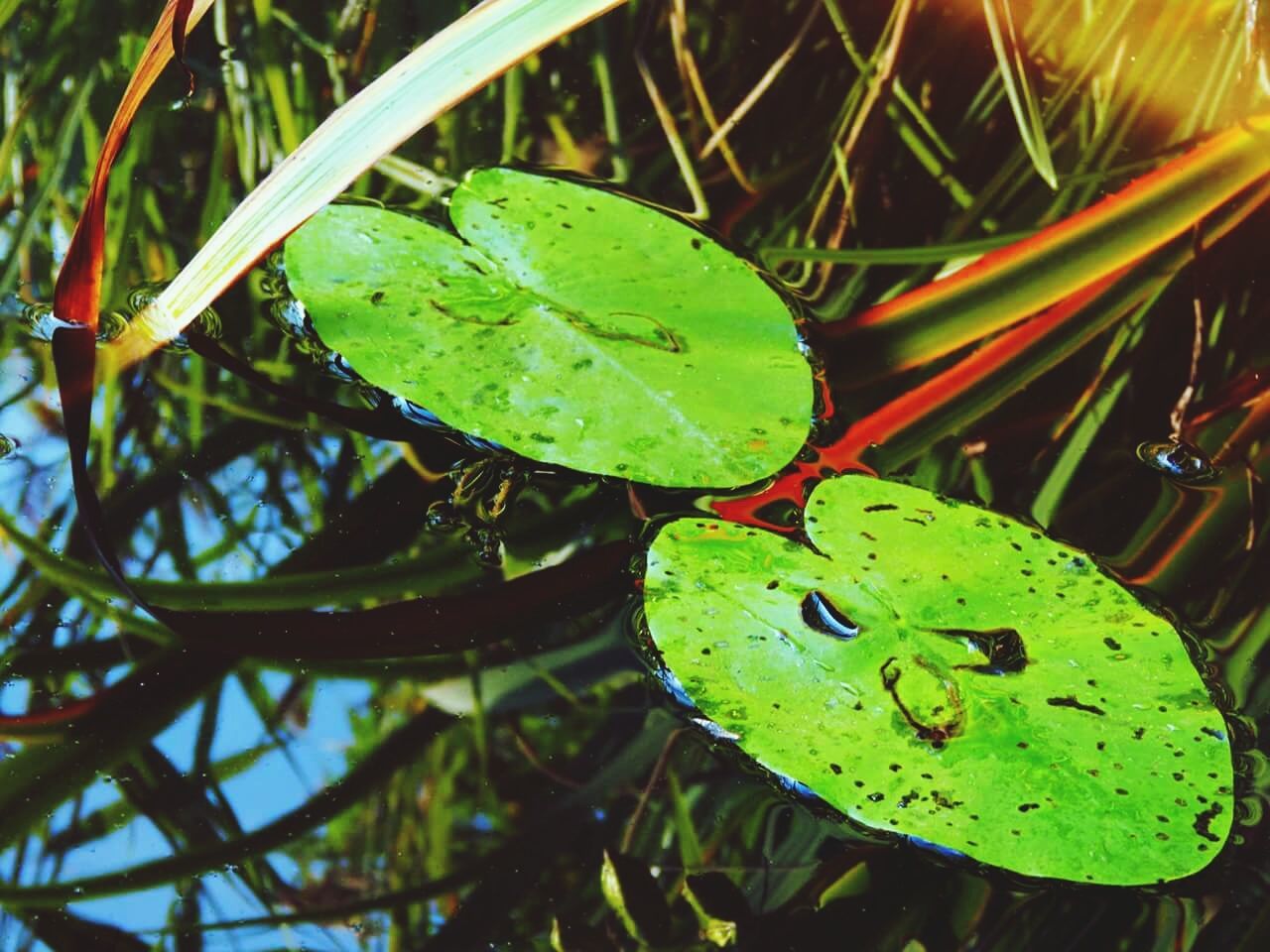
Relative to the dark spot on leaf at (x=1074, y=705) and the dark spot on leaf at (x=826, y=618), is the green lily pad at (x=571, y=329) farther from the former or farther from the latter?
the dark spot on leaf at (x=1074, y=705)

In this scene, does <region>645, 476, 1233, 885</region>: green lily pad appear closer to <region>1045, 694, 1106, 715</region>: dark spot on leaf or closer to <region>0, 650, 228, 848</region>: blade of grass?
<region>1045, 694, 1106, 715</region>: dark spot on leaf

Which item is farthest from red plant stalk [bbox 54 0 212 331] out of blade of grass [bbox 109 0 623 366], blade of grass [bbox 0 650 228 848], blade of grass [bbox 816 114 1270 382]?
blade of grass [bbox 816 114 1270 382]

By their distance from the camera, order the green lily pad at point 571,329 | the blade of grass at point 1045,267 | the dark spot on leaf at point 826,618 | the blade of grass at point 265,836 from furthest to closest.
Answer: the blade of grass at point 1045,267
the green lily pad at point 571,329
the dark spot on leaf at point 826,618
the blade of grass at point 265,836

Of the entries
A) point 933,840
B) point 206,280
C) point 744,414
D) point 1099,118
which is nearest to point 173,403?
point 206,280

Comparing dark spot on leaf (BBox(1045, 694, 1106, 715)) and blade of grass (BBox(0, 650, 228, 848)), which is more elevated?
dark spot on leaf (BBox(1045, 694, 1106, 715))

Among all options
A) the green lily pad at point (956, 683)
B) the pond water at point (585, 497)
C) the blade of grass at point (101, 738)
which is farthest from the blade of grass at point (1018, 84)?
the blade of grass at point (101, 738)

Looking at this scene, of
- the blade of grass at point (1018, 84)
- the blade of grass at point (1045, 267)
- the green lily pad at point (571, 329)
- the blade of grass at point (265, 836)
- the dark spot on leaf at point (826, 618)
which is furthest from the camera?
the blade of grass at point (1018, 84)
